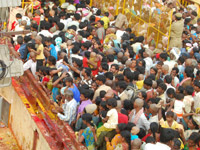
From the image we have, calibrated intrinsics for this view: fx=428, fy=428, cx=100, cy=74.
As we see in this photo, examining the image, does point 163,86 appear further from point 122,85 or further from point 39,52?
point 39,52

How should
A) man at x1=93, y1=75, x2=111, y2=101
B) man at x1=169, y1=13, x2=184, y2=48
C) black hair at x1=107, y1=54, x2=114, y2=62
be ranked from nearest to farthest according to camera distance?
man at x1=93, y1=75, x2=111, y2=101 < black hair at x1=107, y1=54, x2=114, y2=62 < man at x1=169, y1=13, x2=184, y2=48

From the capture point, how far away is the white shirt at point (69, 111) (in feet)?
28.2

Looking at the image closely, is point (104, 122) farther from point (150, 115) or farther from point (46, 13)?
point (46, 13)

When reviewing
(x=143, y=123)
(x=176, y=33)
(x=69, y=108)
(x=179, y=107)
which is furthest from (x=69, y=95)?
(x=176, y=33)

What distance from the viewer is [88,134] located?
779 cm

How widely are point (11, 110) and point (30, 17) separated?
348 cm

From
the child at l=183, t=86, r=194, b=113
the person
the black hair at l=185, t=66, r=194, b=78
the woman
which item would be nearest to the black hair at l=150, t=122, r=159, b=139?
the child at l=183, t=86, r=194, b=113

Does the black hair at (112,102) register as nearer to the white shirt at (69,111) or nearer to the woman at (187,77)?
the white shirt at (69,111)

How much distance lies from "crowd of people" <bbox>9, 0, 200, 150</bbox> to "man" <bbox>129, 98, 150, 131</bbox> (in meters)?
0.02

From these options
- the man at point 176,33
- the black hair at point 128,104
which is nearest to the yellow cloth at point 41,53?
the black hair at point 128,104

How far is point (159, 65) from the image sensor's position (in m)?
10.7

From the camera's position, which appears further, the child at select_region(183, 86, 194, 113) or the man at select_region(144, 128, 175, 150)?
the child at select_region(183, 86, 194, 113)

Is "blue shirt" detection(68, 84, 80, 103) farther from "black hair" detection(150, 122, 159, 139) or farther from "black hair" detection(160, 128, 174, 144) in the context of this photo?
"black hair" detection(160, 128, 174, 144)

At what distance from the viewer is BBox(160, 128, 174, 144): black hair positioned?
7.25 metres
